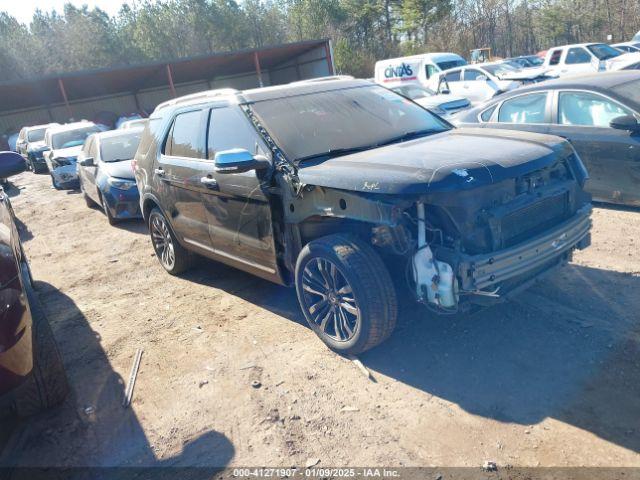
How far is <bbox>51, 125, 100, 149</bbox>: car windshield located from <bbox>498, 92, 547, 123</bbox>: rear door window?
11.5 meters

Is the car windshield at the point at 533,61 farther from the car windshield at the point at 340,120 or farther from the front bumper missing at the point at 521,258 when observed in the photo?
the front bumper missing at the point at 521,258

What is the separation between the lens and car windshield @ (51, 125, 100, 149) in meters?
14.1

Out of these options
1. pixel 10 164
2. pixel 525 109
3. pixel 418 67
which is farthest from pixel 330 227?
pixel 418 67

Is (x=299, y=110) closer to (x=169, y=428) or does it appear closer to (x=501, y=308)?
(x=501, y=308)

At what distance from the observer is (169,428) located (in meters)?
3.27

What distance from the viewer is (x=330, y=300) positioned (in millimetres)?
3662

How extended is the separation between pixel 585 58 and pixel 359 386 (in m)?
18.5

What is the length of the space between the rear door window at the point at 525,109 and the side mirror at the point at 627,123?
1.04 meters

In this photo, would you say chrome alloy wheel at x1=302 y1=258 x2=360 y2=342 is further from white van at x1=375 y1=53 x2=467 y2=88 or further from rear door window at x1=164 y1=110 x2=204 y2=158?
white van at x1=375 y1=53 x2=467 y2=88

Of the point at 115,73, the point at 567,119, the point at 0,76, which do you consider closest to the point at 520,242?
the point at 567,119

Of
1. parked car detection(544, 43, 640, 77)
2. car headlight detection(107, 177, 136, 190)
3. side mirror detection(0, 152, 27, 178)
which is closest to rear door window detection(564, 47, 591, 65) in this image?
parked car detection(544, 43, 640, 77)

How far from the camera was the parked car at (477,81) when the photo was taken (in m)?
15.9

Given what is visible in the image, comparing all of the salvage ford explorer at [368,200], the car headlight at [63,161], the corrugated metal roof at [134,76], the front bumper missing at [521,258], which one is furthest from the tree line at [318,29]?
the front bumper missing at [521,258]

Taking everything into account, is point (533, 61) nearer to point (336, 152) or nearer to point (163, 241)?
point (163, 241)
